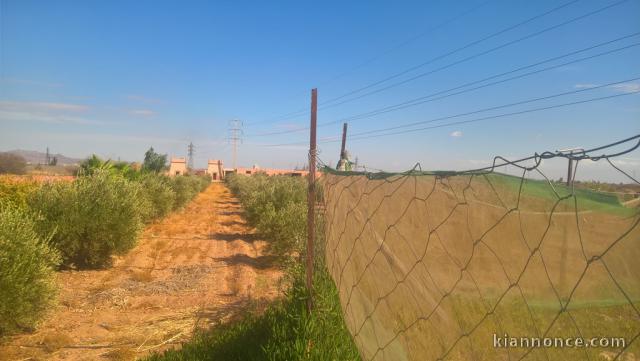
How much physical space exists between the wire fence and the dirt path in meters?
4.80

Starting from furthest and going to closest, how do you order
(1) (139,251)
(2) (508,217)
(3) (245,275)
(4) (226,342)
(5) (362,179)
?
(1) (139,251)
(3) (245,275)
(4) (226,342)
(5) (362,179)
(2) (508,217)

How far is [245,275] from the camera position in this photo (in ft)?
33.8

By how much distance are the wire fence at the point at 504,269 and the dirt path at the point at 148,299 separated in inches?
189

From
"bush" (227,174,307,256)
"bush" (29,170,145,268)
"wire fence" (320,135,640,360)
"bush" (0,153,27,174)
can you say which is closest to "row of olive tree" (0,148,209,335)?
"bush" (29,170,145,268)

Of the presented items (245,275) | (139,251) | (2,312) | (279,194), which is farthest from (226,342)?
(279,194)

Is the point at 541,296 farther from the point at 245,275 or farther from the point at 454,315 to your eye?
the point at 245,275

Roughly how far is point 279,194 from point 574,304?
15.7 meters

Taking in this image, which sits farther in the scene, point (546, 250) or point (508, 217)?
point (508, 217)

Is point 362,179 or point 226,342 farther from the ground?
point 362,179

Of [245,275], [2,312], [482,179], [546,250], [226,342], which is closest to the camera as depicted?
[546,250]

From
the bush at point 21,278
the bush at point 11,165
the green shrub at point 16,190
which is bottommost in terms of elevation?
the bush at point 21,278

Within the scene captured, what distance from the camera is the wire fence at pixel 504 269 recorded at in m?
1.20

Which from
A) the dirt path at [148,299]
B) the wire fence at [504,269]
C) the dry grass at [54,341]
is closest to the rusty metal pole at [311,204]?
the wire fence at [504,269]

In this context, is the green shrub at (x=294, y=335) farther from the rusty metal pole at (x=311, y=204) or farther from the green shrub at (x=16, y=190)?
the green shrub at (x=16, y=190)
